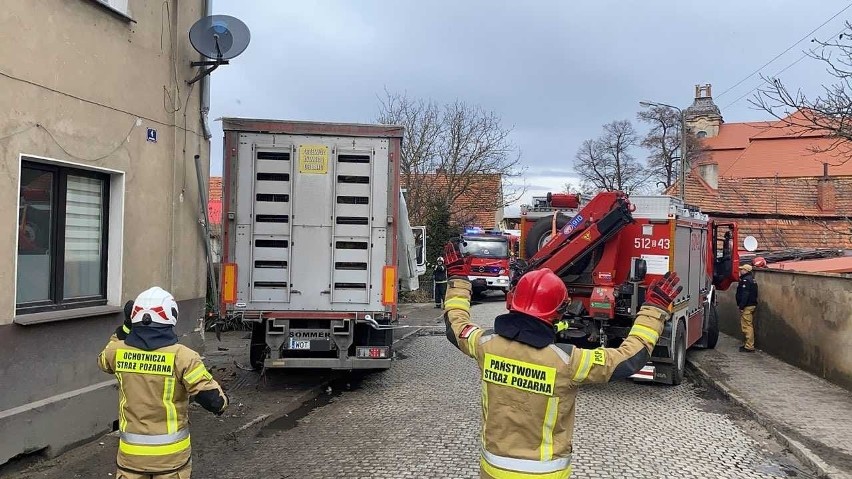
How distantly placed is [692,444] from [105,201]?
6419 mm

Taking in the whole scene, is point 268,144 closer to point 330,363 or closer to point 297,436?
point 330,363

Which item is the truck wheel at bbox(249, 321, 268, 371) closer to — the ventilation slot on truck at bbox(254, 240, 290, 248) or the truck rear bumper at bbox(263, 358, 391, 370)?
the truck rear bumper at bbox(263, 358, 391, 370)

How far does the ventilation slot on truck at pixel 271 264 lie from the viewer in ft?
25.9

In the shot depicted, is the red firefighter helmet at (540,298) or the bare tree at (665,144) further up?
the bare tree at (665,144)

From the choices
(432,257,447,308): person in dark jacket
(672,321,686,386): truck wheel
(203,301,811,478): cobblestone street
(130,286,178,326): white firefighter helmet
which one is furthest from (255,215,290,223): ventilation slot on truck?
(432,257,447,308): person in dark jacket

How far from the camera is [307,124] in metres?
7.97

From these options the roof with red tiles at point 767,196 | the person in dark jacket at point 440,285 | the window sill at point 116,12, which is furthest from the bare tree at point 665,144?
the window sill at point 116,12

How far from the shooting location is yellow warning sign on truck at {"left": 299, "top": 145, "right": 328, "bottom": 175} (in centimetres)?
797

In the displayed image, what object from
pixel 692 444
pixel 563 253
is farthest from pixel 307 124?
pixel 692 444

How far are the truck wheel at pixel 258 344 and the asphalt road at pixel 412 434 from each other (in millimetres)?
303

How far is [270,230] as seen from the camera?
7895 mm

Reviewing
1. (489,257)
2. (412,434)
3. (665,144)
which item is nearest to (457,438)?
(412,434)

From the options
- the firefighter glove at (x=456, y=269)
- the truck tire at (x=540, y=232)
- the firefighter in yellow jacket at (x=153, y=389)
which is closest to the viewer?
the firefighter in yellow jacket at (x=153, y=389)

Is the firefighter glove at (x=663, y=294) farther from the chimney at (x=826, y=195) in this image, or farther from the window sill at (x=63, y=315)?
the chimney at (x=826, y=195)
